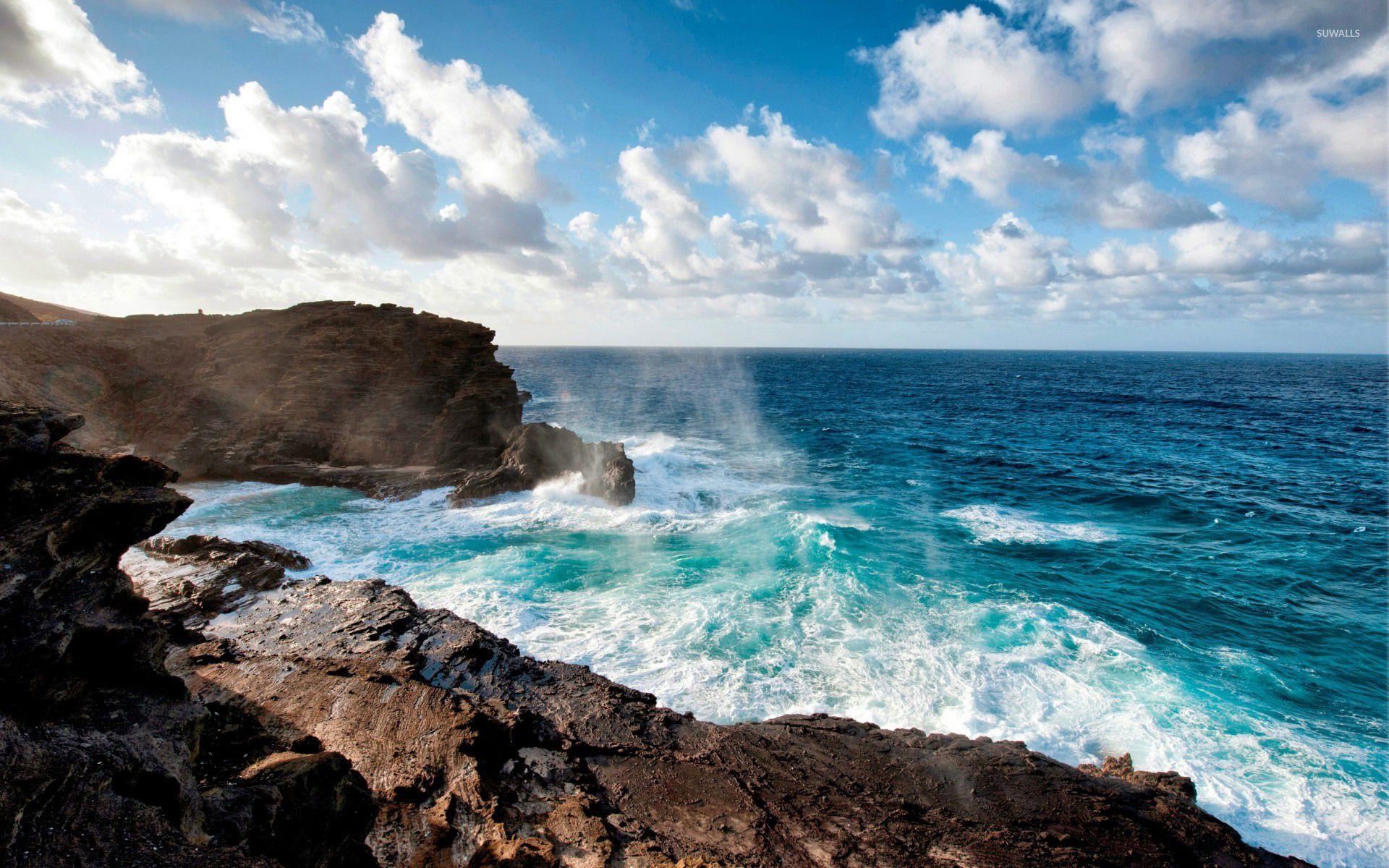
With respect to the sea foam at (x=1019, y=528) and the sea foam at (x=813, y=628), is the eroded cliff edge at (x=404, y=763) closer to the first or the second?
the sea foam at (x=813, y=628)

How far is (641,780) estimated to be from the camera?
926 cm

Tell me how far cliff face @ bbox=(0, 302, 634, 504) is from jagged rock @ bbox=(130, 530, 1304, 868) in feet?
54.2

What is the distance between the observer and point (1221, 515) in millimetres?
26766

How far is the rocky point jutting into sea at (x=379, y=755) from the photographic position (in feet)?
18.2

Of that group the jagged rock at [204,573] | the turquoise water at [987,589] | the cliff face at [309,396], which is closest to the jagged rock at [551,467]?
the cliff face at [309,396]

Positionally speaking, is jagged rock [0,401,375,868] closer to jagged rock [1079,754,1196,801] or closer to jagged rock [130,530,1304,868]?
jagged rock [130,530,1304,868]

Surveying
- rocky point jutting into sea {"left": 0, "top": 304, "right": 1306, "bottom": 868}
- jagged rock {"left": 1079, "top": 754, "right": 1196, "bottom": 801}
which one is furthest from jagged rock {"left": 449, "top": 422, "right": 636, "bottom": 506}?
jagged rock {"left": 1079, "top": 754, "right": 1196, "bottom": 801}

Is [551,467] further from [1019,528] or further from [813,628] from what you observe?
[1019,528]

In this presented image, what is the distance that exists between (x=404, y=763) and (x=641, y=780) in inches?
149

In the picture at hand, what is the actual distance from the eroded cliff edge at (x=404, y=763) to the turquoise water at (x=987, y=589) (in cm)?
270

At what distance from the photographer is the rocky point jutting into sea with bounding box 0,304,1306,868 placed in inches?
219

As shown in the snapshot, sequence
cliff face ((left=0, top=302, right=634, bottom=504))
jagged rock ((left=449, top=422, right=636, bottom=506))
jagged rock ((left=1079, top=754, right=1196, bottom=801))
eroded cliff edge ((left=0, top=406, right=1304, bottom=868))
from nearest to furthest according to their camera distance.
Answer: eroded cliff edge ((left=0, top=406, right=1304, bottom=868))
jagged rock ((left=1079, top=754, right=1196, bottom=801))
jagged rock ((left=449, top=422, right=636, bottom=506))
cliff face ((left=0, top=302, right=634, bottom=504))

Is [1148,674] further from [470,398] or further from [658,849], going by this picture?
[470,398]

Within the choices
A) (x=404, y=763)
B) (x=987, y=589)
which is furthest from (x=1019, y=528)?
(x=404, y=763)
